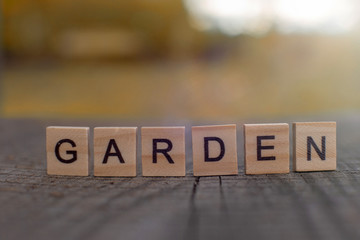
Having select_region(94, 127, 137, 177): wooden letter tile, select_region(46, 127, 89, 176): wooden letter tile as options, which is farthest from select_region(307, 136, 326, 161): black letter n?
select_region(46, 127, 89, 176): wooden letter tile

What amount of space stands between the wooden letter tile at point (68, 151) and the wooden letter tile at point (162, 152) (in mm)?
138

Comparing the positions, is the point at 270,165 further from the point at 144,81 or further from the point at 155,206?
the point at 144,81

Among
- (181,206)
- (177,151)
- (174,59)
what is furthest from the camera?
(174,59)

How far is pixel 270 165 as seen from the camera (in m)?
0.79

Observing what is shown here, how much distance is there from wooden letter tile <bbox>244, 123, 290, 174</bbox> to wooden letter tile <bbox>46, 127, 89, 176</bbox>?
1.22ft

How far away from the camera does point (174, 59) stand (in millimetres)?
5836

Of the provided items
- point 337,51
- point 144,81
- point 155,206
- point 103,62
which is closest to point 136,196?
point 155,206

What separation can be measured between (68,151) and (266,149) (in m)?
0.46

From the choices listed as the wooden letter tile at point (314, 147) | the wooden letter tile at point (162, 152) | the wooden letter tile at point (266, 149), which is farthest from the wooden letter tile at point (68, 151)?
the wooden letter tile at point (314, 147)

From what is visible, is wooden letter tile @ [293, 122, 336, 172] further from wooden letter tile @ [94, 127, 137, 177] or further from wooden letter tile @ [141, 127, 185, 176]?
wooden letter tile @ [94, 127, 137, 177]

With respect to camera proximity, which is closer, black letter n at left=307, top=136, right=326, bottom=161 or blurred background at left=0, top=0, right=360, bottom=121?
black letter n at left=307, top=136, right=326, bottom=161

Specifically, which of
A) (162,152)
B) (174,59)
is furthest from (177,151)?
(174,59)

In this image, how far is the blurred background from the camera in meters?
4.30

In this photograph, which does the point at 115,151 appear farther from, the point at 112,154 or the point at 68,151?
the point at 68,151
